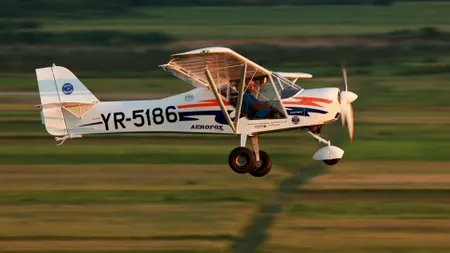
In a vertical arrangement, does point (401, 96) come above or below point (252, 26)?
below

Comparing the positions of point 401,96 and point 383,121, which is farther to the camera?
point 401,96

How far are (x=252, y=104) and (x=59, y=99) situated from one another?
3.74m

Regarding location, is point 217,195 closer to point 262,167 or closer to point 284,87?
point 262,167

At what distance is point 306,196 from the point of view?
68.7 ft

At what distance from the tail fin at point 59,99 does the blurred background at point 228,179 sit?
129 cm

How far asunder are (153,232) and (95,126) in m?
3.98

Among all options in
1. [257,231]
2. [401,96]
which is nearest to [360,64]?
[401,96]

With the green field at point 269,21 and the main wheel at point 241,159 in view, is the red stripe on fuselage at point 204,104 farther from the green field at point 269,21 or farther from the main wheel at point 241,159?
the green field at point 269,21

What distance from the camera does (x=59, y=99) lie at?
21.4m

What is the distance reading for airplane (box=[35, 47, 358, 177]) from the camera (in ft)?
65.6

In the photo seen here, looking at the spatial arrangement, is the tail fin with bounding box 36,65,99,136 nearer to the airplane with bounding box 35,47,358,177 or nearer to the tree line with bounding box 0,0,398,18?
the airplane with bounding box 35,47,358,177

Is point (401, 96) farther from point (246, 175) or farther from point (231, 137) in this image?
point (246, 175)

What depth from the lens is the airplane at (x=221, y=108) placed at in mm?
20000

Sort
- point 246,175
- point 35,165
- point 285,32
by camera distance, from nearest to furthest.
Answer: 1. point 246,175
2. point 35,165
3. point 285,32
